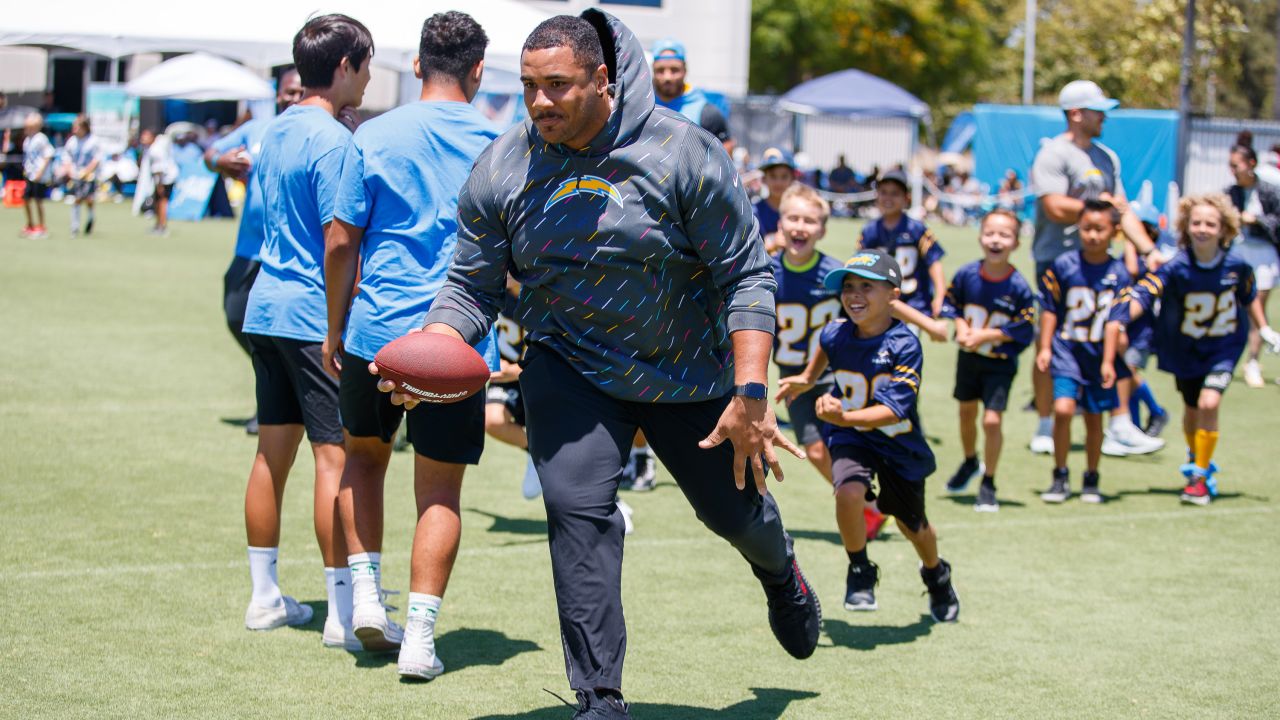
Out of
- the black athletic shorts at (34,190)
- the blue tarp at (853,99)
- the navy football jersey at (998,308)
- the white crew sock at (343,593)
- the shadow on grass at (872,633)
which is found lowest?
the shadow on grass at (872,633)

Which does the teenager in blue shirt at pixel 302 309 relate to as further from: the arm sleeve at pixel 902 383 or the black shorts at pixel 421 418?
the arm sleeve at pixel 902 383

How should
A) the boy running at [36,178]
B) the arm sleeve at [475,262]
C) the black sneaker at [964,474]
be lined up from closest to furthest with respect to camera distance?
the arm sleeve at [475,262] → the black sneaker at [964,474] → the boy running at [36,178]

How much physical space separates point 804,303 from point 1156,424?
434 cm

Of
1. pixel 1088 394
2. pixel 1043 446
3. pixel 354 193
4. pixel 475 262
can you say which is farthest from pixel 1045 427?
pixel 475 262

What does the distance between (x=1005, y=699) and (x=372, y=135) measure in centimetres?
303

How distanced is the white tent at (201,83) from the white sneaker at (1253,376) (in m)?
22.7

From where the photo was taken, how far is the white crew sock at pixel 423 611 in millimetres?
4977

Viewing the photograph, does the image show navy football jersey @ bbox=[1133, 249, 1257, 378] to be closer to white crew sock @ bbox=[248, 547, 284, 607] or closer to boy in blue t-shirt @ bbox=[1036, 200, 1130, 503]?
boy in blue t-shirt @ bbox=[1036, 200, 1130, 503]

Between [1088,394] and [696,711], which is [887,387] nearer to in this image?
[696,711]

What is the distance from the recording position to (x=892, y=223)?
10.1 m

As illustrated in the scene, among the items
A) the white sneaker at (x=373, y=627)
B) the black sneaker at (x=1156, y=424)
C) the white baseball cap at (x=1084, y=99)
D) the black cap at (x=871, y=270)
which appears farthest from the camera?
the black sneaker at (x=1156, y=424)

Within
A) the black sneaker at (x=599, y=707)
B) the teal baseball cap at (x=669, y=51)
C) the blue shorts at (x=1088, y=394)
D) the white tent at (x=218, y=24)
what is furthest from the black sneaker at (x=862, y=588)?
the white tent at (x=218, y=24)

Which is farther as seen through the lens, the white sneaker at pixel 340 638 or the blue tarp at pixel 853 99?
the blue tarp at pixel 853 99

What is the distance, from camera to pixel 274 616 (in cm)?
562
